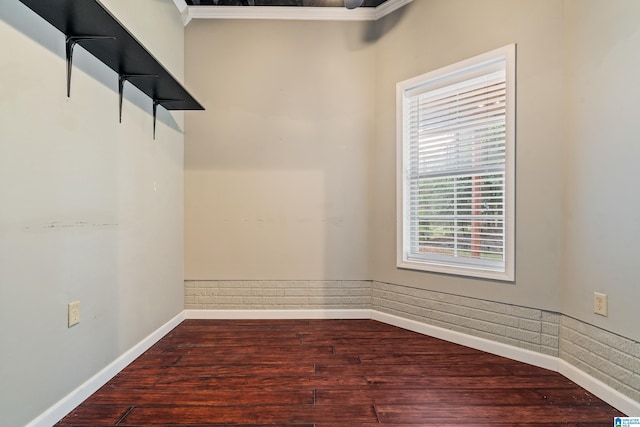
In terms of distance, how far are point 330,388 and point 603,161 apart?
1928 millimetres

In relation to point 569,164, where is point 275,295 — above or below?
below

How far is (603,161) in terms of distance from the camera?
67.9 inches

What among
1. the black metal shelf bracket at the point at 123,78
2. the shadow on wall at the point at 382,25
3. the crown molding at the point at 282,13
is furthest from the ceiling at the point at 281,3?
the black metal shelf bracket at the point at 123,78

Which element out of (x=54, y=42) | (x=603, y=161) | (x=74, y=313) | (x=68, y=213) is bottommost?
(x=74, y=313)

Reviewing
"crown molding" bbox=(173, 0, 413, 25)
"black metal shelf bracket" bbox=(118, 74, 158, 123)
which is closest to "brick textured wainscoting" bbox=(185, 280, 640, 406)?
"black metal shelf bracket" bbox=(118, 74, 158, 123)

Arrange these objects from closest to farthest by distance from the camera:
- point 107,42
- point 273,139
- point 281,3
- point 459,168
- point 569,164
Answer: point 107,42 → point 569,164 → point 459,168 → point 281,3 → point 273,139

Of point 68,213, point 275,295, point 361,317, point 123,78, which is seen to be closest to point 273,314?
point 275,295

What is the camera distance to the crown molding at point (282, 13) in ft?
9.43

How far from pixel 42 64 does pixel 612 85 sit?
280cm

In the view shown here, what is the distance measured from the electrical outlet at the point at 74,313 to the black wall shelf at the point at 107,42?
108cm

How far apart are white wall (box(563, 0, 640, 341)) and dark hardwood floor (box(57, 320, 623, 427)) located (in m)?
0.59

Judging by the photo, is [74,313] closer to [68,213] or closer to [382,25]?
[68,213]

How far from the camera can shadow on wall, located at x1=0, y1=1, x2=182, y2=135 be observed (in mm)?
1320

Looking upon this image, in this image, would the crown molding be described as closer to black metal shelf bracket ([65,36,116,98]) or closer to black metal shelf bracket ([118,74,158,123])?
black metal shelf bracket ([118,74,158,123])
